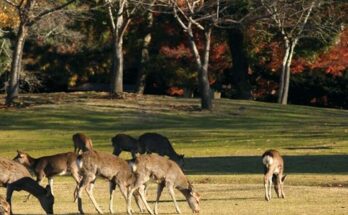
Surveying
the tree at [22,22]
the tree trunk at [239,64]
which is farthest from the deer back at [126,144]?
the tree trunk at [239,64]

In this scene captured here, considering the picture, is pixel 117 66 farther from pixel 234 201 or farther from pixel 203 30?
pixel 234 201

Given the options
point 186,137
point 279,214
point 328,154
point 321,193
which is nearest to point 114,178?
point 279,214

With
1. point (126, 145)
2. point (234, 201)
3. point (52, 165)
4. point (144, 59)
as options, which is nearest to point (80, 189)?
point (52, 165)

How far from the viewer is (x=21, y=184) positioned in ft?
62.3

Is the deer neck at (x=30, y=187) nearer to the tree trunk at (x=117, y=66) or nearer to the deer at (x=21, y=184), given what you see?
the deer at (x=21, y=184)

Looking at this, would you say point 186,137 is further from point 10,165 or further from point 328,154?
point 10,165

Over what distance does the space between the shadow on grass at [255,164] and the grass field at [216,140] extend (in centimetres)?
3

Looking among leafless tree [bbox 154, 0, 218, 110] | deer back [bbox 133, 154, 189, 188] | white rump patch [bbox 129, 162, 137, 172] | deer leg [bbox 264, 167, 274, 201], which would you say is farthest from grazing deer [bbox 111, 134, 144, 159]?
leafless tree [bbox 154, 0, 218, 110]

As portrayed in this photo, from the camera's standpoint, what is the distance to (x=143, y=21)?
66.5 metres

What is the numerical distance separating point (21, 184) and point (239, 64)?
1911 inches

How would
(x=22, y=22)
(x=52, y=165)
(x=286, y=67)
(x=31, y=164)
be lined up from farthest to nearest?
(x=286, y=67) → (x=22, y=22) → (x=31, y=164) → (x=52, y=165)

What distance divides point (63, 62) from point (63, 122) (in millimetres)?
19096

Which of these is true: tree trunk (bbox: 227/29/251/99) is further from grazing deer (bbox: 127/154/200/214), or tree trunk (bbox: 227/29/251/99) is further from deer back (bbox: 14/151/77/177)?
grazing deer (bbox: 127/154/200/214)

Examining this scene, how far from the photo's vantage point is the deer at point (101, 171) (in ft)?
61.6
